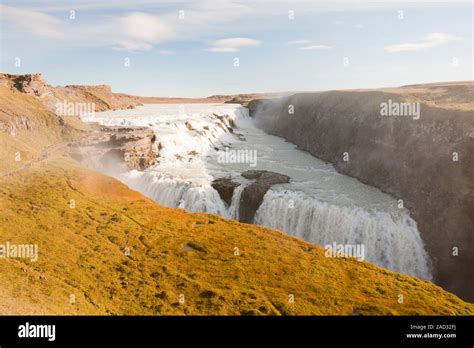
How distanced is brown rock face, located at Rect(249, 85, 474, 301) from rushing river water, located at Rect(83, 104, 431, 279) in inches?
70.9

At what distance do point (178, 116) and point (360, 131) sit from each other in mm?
44297

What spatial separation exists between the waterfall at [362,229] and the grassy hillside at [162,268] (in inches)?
345

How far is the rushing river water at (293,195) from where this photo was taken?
135 feet

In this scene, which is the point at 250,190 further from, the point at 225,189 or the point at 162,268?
the point at 162,268

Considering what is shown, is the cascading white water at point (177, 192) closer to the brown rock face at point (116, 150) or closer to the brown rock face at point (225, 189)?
the brown rock face at point (225, 189)

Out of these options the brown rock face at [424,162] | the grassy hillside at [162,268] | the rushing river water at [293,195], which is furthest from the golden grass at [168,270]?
the brown rock face at [424,162]

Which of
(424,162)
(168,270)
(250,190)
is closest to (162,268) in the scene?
(168,270)

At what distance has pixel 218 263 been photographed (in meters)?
29.7

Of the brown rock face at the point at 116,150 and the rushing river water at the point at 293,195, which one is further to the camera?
the brown rock face at the point at 116,150

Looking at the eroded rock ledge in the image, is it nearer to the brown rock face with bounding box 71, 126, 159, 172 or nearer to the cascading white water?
the cascading white water

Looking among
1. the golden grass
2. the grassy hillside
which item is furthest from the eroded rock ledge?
the golden grass

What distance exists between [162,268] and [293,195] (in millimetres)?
22452
